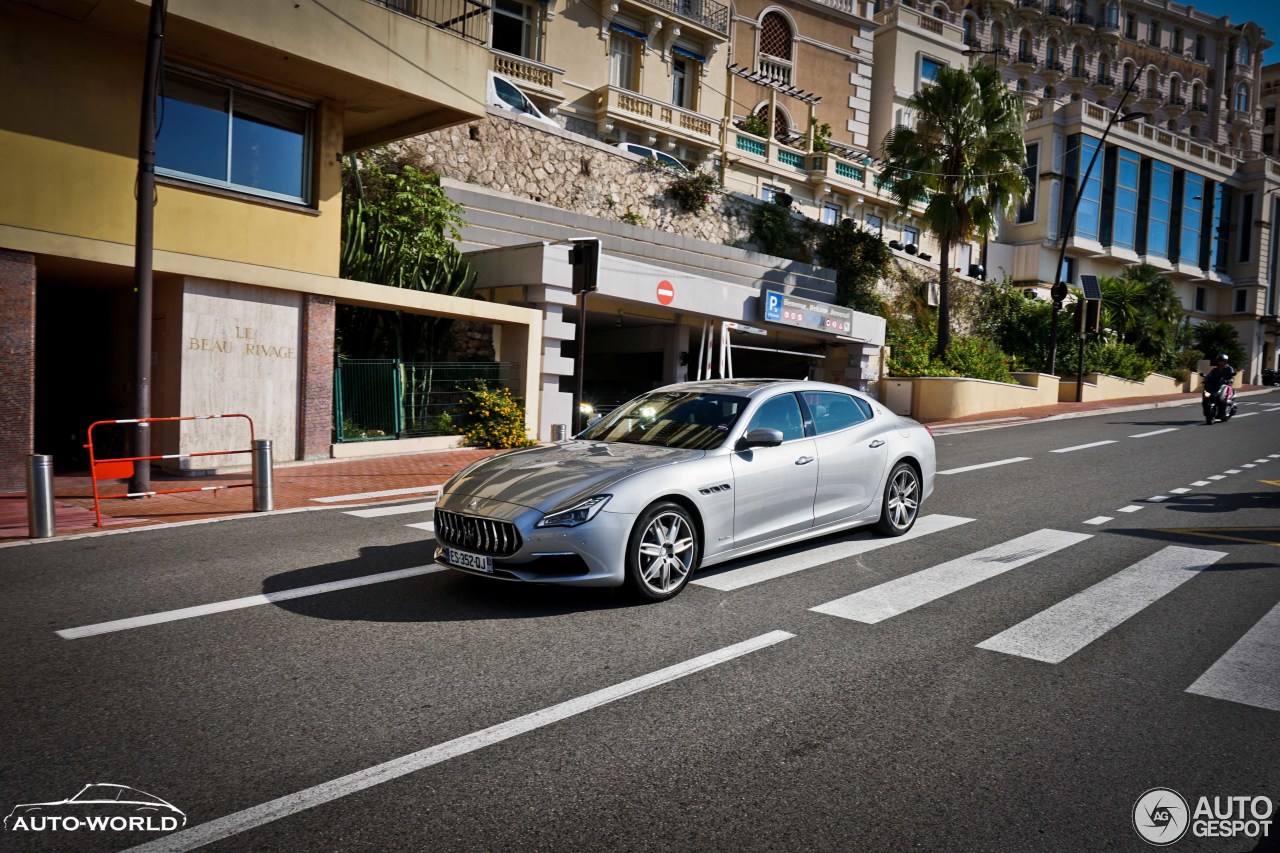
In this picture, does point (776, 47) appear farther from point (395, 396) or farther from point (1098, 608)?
point (1098, 608)

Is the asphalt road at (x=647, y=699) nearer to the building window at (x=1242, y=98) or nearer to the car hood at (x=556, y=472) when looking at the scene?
the car hood at (x=556, y=472)

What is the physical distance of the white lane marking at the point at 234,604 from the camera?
5.39 meters

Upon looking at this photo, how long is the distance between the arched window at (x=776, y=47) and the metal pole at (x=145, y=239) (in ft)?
110

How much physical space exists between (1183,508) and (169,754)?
36.3 feet

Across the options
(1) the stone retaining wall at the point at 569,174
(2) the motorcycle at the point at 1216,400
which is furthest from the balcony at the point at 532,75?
(2) the motorcycle at the point at 1216,400

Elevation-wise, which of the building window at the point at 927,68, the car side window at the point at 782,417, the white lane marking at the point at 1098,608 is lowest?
the white lane marking at the point at 1098,608

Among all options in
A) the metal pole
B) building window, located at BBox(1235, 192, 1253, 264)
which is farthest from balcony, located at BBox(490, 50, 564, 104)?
building window, located at BBox(1235, 192, 1253, 264)

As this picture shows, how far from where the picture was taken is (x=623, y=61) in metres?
33.7

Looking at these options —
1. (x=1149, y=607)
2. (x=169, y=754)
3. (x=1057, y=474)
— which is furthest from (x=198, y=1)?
(x=1057, y=474)

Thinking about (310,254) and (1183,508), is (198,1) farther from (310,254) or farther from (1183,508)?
(1183,508)

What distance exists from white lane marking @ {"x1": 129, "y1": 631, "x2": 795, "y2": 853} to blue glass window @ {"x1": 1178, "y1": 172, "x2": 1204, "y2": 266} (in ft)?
197

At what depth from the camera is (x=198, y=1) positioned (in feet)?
36.9

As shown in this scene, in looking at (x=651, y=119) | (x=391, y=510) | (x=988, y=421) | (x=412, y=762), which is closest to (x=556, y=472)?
(x=412, y=762)

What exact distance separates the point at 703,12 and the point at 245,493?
30800mm
